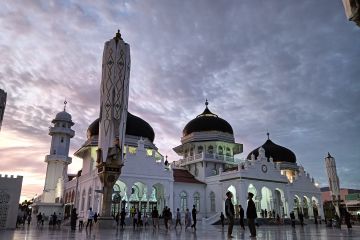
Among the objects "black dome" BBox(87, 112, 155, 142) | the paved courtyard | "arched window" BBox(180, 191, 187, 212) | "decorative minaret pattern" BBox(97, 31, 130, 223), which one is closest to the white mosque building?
"black dome" BBox(87, 112, 155, 142)

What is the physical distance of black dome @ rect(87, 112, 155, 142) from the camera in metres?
42.5

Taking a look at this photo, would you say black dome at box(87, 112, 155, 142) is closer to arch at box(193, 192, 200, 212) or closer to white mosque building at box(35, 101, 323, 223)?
white mosque building at box(35, 101, 323, 223)

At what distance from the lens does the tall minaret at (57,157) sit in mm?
50469

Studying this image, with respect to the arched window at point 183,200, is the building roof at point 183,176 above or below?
above

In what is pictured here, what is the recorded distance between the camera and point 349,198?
233ft

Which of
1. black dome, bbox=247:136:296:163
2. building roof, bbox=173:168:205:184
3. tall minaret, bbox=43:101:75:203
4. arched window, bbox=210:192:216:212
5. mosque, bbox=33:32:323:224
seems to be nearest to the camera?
mosque, bbox=33:32:323:224

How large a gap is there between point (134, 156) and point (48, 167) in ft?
79.7

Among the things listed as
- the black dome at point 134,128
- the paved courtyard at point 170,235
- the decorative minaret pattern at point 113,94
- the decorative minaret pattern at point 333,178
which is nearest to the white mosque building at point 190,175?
the black dome at point 134,128

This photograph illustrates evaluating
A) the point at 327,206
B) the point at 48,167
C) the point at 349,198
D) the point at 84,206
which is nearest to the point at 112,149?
the point at 84,206

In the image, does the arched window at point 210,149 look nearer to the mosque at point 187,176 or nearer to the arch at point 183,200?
the mosque at point 187,176

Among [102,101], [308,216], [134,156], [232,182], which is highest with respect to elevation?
[102,101]

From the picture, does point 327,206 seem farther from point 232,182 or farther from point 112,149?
point 112,149

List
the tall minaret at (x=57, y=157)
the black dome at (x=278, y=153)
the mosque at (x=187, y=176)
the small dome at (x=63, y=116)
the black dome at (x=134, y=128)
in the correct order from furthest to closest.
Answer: the small dome at (x=63, y=116) < the black dome at (x=278, y=153) < the tall minaret at (x=57, y=157) < the black dome at (x=134, y=128) < the mosque at (x=187, y=176)

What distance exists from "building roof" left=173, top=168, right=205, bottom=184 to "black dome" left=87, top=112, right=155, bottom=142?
602cm
